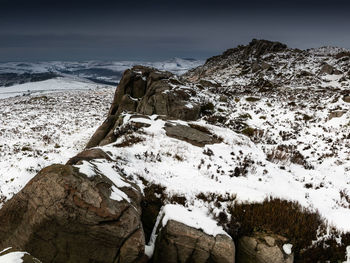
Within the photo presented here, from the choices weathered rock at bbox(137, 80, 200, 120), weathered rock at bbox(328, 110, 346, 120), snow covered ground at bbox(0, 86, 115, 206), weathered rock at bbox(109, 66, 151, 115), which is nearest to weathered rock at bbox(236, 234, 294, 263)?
snow covered ground at bbox(0, 86, 115, 206)

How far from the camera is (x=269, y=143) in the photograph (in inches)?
652

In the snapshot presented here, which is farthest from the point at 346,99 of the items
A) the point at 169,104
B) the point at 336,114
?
the point at 169,104

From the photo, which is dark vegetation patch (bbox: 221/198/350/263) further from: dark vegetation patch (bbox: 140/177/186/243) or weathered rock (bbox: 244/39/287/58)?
weathered rock (bbox: 244/39/287/58)

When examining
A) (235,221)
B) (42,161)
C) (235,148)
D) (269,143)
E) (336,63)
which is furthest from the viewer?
Answer: (336,63)

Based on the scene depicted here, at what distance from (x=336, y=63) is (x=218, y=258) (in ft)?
233

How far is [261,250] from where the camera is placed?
5.14m

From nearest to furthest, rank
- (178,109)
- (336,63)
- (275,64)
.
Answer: (178,109), (336,63), (275,64)

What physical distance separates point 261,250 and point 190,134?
8.53m

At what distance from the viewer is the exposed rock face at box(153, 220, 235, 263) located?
4973 millimetres

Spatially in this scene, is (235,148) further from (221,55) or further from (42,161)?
(221,55)

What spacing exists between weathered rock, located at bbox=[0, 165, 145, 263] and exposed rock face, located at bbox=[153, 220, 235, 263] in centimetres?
61

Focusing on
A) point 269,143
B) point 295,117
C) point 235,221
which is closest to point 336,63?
point 295,117

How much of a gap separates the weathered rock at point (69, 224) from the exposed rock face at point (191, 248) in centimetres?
61

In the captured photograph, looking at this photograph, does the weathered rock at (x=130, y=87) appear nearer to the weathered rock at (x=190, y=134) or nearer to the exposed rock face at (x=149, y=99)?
the exposed rock face at (x=149, y=99)
